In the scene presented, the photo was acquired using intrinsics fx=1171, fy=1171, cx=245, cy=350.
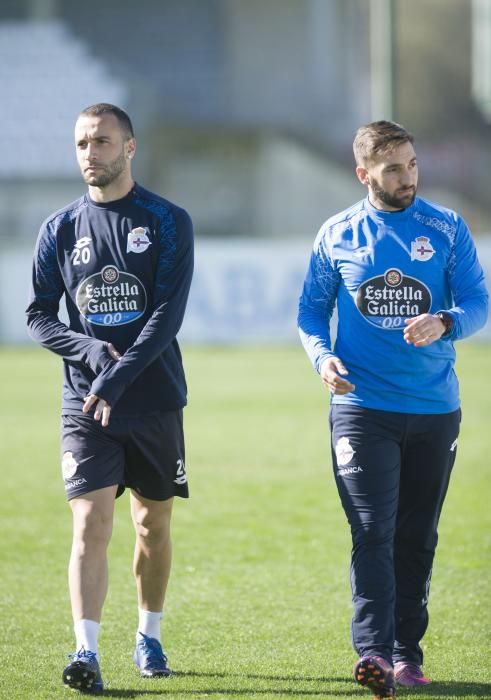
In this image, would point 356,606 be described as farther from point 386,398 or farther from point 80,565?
point 80,565

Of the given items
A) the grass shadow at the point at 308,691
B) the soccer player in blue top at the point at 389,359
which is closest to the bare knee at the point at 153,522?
the grass shadow at the point at 308,691

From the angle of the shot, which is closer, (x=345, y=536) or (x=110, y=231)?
(x=110, y=231)

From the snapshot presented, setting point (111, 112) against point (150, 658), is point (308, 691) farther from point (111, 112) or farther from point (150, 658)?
point (111, 112)

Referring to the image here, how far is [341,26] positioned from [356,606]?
111ft

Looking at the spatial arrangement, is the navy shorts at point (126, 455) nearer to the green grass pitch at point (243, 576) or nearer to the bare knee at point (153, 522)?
the bare knee at point (153, 522)

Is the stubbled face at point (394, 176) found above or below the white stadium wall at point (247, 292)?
above

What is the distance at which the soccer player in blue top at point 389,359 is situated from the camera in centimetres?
454

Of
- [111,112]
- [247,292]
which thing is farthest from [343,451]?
[247,292]

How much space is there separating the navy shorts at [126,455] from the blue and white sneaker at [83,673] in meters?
0.64

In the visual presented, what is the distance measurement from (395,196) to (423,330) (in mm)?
580

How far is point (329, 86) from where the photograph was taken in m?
34.8

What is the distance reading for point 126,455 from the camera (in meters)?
4.89

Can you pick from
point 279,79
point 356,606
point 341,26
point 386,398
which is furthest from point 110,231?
point 341,26

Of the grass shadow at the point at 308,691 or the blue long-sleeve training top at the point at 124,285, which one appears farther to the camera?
the blue long-sleeve training top at the point at 124,285
